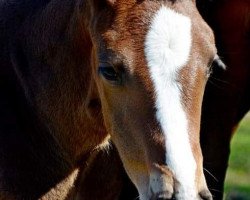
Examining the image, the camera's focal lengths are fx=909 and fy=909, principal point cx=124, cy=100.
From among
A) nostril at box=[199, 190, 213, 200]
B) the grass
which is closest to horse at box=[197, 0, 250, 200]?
nostril at box=[199, 190, 213, 200]

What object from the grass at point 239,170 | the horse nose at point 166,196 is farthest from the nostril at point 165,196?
the grass at point 239,170

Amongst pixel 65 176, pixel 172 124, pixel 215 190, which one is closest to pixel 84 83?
pixel 65 176

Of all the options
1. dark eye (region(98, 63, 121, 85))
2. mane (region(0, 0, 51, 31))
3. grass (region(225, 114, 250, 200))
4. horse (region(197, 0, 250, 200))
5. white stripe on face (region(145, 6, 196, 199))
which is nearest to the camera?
white stripe on face (region(145, 6, 196, 199))

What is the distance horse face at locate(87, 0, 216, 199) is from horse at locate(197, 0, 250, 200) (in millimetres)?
1855

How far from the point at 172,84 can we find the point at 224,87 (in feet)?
7.78

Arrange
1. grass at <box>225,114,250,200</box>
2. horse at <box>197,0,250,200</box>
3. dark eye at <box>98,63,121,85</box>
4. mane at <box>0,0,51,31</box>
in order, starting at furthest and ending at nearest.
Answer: grass at <box>225,114,250,200</box> < horse at <box>197,0,250,200</box> < mane at <box>0,0,51,31</box> < dark eye at <box>98,63,121,85</box>

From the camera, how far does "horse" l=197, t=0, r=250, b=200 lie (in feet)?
23.7

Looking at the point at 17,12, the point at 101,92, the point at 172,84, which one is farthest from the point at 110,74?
the point at 17,12

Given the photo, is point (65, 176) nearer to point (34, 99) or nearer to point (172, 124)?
point (34, 99)

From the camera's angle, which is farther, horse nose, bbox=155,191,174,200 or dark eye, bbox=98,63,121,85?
dark eye, bbox=98,63,121,85

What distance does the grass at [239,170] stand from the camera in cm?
1067

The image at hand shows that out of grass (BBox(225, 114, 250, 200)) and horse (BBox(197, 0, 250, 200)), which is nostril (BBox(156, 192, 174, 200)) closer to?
horse (BBox(197, 0, 250, 200))

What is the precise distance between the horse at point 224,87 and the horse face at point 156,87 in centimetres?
185

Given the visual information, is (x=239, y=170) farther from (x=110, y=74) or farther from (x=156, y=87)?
(x=156, y=87)
